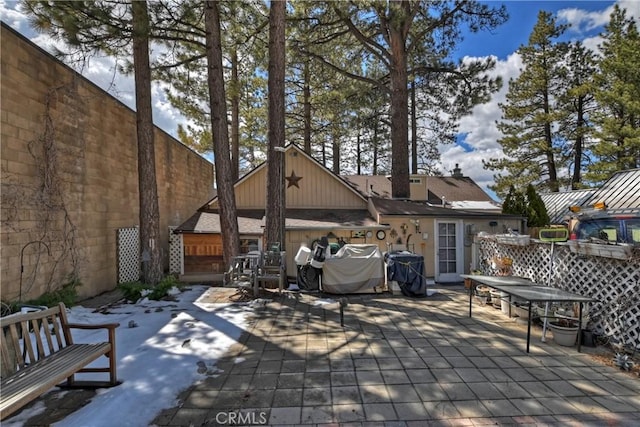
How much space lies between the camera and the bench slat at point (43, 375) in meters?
2.30

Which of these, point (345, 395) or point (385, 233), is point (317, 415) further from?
point (385, 233)

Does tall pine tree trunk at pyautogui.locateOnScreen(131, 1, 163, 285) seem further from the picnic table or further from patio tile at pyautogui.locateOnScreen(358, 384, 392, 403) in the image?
the picnic table

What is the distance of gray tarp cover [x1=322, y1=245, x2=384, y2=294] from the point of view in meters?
7.60

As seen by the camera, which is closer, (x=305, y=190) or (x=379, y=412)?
(x=379, y=412)

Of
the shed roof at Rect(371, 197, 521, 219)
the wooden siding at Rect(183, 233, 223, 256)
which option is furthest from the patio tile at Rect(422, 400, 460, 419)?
the wooden siding at Rect(183, 233, 223, 256)

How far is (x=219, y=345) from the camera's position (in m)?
4.54

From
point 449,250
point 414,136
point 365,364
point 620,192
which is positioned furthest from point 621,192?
point 365,364

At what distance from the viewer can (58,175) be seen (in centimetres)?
622

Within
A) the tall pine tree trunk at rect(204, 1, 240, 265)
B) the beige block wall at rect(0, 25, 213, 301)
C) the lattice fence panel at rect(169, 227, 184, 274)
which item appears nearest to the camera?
the beige block wall at rect(0, 25, 213, 301)

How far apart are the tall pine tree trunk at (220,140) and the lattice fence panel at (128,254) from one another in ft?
9.51

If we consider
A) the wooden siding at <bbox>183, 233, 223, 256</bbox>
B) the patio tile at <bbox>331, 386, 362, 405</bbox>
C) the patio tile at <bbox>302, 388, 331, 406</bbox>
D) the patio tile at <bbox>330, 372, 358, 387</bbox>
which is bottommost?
the patio tile at <bbox>330, 372, 358, 387</bbox>

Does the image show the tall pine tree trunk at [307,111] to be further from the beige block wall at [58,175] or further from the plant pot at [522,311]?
A: the plant pot at [522,311]

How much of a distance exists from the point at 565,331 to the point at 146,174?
9.39 metres

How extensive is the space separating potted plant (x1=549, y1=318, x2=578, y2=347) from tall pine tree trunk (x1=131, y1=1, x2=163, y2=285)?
852 centimetres
